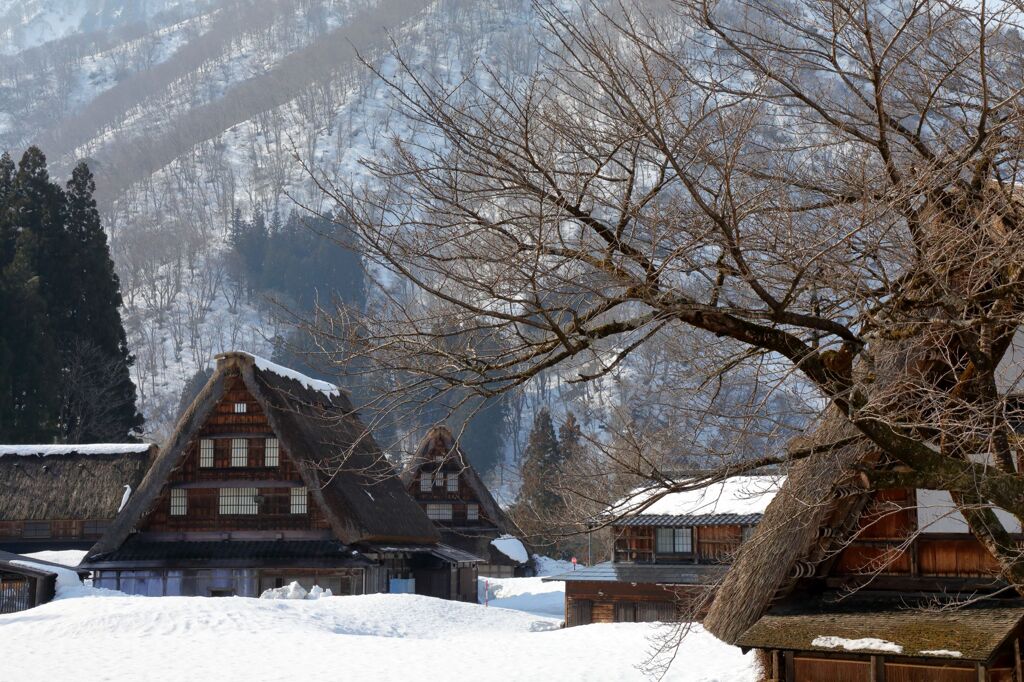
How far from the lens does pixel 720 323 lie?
7863mm

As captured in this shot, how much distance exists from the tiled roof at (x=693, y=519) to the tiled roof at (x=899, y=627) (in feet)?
51.7

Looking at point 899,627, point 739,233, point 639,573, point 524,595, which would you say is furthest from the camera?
point 524,595

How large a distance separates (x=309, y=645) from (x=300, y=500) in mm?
12436

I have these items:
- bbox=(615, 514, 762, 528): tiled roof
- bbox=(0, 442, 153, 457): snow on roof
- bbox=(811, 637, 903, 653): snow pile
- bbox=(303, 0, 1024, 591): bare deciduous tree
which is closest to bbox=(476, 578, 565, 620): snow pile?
bbox=(615, 514, 762, 528): tiled roof

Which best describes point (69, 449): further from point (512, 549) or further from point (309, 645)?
point (512, 549)

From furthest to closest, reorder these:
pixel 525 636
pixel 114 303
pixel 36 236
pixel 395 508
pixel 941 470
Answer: pixel 114 303
pixel 36 236
pixel 395 508
pixel 525 636
pixel 941 470

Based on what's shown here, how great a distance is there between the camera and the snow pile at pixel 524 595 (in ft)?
137

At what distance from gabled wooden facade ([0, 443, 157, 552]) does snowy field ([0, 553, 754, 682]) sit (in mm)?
14098

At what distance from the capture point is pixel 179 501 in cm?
3450

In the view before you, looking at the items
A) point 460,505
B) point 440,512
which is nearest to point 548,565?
point 460,505

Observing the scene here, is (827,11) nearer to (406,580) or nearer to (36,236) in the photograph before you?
(406,580)

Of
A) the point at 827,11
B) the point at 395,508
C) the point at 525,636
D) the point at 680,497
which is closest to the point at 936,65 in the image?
the point at 827,11

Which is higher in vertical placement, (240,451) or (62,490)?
(240,451)

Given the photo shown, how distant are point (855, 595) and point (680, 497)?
1640 cm
